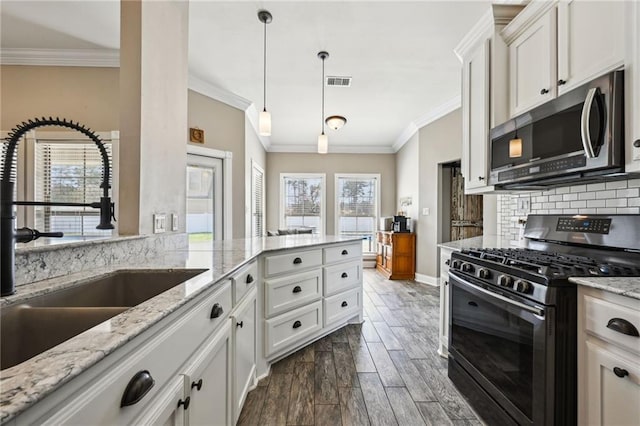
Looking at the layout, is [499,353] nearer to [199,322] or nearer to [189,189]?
[199,322]

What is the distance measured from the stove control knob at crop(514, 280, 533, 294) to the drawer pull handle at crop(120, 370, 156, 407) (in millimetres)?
1477

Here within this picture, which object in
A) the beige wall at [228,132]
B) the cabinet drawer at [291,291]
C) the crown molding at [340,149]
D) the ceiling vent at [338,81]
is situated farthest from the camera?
the crown molding at [340,149]

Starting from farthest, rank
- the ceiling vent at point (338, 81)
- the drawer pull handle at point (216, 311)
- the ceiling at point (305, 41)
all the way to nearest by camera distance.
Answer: the ceiling vent at point (338, 81) → the ceiling at point (305, 41) → the drawer pull handle at point (216, 311)

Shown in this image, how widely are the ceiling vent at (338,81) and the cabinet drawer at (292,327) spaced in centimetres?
261

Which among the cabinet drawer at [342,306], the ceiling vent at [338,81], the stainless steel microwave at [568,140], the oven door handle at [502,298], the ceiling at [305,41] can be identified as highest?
the ceiling at [305,41]

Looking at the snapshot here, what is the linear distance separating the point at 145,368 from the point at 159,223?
133 centimetres

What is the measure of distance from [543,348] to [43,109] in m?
4.48

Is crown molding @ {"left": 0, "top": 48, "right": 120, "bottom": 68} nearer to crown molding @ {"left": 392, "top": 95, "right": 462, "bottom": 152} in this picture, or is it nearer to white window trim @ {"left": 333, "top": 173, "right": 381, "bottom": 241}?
crown molding @ {"left": 392, "top": 95, "right": 462, "bottom": 152}

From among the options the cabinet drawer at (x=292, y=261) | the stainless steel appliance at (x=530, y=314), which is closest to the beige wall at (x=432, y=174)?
the stainless steel appliance at (x=530, y=314)

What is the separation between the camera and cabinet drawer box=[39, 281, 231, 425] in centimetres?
47

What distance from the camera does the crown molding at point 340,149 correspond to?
253 inches

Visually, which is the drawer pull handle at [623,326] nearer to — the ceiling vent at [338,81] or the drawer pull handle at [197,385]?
the drawer pull handle at [197,385]

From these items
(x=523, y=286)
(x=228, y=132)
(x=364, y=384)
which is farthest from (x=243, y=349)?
(x=228, y=132)

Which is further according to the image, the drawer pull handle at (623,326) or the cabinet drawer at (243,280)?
the cabinet drawer at (243,280)
